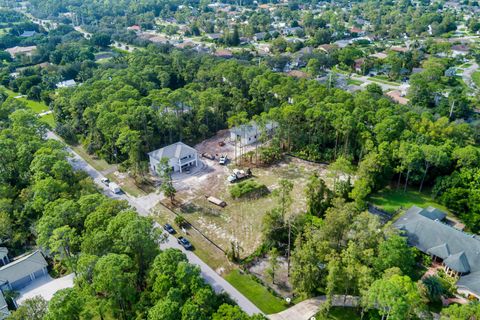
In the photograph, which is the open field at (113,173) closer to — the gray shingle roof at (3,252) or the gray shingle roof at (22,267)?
the gray shingle roof at (22,267)

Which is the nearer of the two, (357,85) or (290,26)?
(357,85)

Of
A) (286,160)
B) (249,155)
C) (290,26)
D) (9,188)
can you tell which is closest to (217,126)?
(249,155)

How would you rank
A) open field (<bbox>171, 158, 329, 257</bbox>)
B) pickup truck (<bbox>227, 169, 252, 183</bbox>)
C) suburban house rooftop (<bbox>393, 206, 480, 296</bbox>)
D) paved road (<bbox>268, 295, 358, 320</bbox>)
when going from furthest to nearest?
pickup truck (<bbox>227, 169, 252, 183</bbox>) → open field (<bbox>171, 158, 329, 257</bbox>) → suburban house rooftop (<bbox>393, 206, 480, 296</bbox>) → paved road (<bbox>268, 295, 358, 320</bbox>)

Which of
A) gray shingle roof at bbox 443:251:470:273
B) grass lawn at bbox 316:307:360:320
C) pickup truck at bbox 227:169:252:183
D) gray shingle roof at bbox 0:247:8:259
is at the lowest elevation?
grass lawn at bbox 316:307:360:320

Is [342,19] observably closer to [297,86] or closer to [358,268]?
[297,86]

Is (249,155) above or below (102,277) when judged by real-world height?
below

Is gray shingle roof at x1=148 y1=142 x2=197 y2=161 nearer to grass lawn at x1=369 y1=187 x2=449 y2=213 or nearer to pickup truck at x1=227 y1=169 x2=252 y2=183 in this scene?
pickup truck at x1=227 y1=169 x2=252 y2=183

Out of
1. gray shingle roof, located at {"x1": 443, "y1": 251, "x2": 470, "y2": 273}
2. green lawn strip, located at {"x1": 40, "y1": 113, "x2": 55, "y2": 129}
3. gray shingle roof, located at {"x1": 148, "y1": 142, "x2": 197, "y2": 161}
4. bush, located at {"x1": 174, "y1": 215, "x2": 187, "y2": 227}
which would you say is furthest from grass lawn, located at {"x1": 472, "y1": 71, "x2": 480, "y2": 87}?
green lawn strip, located at {"x1": 40, "y1": 113, "x2": 55, "y2": 129}
